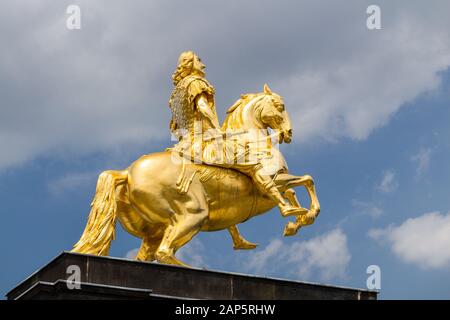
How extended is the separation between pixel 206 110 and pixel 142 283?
3475 mm

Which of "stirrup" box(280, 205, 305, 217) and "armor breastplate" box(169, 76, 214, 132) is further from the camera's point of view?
"armor breastplate" box(169, 76, 214, 132)

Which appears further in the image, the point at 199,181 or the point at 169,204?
the point at 199,181

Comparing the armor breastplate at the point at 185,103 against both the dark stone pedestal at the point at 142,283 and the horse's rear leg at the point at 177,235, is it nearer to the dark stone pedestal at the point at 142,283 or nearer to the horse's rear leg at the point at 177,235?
the horse's rear leg at the point at 177,235

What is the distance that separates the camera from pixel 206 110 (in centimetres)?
2127

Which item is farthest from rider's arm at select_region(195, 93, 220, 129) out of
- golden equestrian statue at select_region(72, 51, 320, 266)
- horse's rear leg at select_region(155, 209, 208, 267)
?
horse's rear leg at select_region(155, 209, 208, 267)

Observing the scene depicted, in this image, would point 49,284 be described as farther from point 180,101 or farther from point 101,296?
point 180,101

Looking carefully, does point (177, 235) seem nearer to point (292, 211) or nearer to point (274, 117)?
point (292, 211)

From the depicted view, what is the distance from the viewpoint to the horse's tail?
792 inches

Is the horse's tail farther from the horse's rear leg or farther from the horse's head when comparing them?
the horse's head

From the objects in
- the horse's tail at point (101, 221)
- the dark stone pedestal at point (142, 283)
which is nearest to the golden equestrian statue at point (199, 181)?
the horse's tail at point (101, 221)

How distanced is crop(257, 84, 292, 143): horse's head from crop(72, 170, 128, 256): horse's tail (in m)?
2.79

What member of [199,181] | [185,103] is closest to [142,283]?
[199,181]

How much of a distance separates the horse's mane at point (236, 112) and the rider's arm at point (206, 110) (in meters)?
0.38
